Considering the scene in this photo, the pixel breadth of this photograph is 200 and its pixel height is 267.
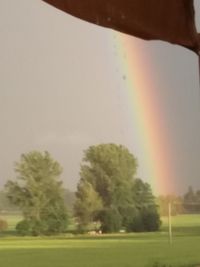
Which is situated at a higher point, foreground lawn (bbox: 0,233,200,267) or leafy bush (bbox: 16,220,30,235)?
leafy bush (bbox: 16,220,30,235)

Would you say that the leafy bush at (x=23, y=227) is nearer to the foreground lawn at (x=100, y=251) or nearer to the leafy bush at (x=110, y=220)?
the foreground lawn at (x=100, y=251)

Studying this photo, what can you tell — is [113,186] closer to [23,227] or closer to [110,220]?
[110,220]

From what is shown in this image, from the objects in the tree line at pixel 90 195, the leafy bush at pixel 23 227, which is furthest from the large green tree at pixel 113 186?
the leafy bush at pixel 23 227

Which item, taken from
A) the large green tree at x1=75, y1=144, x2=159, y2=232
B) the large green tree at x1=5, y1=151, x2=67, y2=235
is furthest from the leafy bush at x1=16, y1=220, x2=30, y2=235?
the large green tree at x1=75, y1=144, x2=159, y2=232

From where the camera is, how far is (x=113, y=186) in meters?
1.23

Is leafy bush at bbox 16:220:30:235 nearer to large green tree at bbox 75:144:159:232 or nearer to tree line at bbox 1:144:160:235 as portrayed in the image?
tree line at bbox 1:144:160:235

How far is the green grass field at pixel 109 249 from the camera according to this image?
1.16 meters

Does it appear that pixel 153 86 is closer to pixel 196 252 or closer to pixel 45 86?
pixel 45 86

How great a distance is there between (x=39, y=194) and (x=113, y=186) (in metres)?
0.19

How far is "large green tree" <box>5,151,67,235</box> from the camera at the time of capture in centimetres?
119

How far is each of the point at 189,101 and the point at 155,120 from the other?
0.35ft

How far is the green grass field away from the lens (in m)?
1.16

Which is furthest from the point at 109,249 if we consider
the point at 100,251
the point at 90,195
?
the point at 90,195

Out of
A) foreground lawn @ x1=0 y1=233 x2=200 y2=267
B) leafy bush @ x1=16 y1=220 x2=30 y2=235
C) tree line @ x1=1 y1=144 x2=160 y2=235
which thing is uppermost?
tree line @ x1=1 y1=144 x2=160 y2=235
